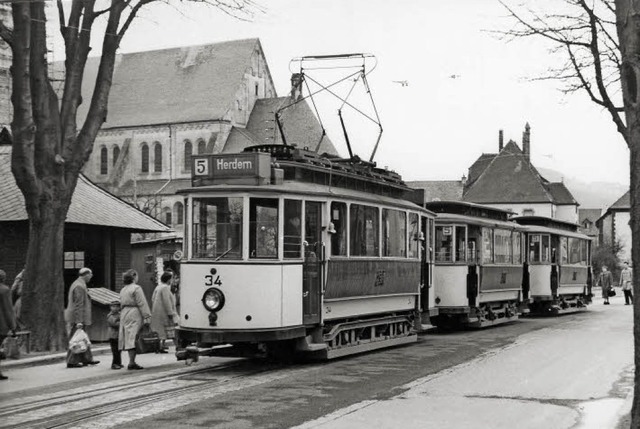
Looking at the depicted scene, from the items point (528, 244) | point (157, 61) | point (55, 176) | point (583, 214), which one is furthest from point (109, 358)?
point (583, 214)

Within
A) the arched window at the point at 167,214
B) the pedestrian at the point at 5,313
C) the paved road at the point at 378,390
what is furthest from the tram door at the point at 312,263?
the arched window at the point at 167,214

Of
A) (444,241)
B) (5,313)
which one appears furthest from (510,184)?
(5,313)

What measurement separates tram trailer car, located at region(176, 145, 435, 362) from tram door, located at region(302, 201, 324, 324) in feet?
0.05

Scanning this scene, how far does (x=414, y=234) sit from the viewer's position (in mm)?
19531

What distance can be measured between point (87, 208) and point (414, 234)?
9116 millimetres

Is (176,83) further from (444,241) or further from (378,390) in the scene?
(378,390)

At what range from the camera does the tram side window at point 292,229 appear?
14.6 m

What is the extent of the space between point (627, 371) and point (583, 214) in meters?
152

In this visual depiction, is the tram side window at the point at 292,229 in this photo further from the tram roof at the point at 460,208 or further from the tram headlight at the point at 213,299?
the tram roof at the point at 460,208

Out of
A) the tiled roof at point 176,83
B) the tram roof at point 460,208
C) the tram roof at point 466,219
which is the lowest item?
the tram roof at point 466,219

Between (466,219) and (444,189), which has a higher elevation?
(444,189)

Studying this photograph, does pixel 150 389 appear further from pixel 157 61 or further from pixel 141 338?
pixel 157 61

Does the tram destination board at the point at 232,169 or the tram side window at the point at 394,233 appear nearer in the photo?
the tram destination board at the point at 232,169

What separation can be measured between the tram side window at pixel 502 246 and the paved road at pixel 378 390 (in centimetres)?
710
